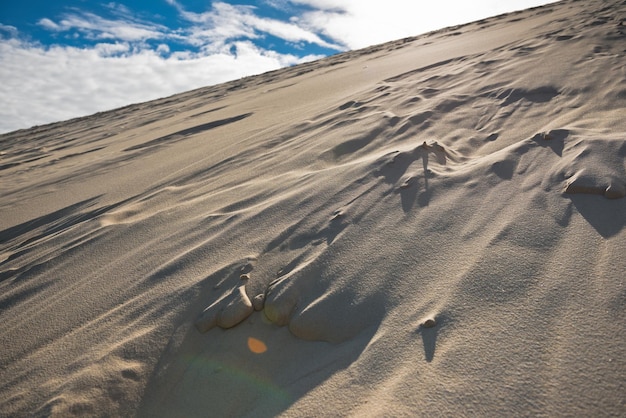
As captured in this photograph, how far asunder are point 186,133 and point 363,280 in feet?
13.7

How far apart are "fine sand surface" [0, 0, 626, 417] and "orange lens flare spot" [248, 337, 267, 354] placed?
0.4 inches

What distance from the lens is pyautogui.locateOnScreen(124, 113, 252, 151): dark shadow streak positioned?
462 centimetres

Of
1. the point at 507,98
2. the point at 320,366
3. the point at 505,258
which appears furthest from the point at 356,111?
the point at 320,366

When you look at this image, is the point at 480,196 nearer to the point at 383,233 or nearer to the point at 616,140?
the point at 383,233

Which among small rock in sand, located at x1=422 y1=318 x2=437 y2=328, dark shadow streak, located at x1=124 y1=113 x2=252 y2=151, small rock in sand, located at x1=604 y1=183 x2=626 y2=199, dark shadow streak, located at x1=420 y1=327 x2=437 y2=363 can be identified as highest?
dark shadow streak, located at x1=124 y1=113 x2=252 y2=151

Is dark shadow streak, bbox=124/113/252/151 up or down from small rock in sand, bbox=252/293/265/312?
up

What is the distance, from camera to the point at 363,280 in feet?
4.01

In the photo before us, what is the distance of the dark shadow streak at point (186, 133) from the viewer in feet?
15.1

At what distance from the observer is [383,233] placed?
56.1 inches

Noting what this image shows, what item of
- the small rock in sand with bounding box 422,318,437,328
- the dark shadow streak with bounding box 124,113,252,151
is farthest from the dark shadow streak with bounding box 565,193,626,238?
the dark shadow streak with bounding box 124,113,252,151

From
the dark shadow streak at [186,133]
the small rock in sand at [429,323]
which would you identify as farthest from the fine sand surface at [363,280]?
the dark shadow streak at [186,133]

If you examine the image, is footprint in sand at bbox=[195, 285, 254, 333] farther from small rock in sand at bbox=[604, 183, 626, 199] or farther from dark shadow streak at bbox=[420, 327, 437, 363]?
small rock in sand at bbox=[604, 183, 626, 199]

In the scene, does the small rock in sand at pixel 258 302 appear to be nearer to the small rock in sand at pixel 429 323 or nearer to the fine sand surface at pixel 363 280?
the fine sand surface at pixel 363 280

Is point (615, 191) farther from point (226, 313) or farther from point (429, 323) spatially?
point (226, 313)
